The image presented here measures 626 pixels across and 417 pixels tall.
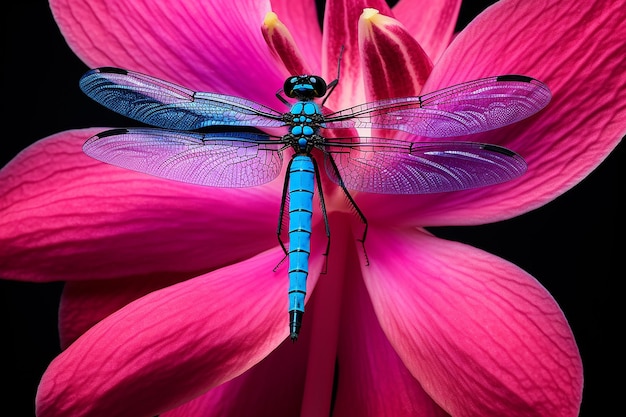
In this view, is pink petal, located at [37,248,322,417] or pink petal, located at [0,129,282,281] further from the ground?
pink petal, located at [0,129,282,281]

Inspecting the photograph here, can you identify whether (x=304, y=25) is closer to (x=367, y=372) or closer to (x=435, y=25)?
(x=435, y=25)

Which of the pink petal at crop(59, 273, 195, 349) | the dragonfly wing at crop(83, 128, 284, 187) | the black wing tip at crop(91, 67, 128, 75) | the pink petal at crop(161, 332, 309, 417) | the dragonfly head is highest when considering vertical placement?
the black wing tip at crop(91, 67, 128, 75)

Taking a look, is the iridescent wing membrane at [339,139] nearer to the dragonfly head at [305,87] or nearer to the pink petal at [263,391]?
the dragonfly head at [305,87]

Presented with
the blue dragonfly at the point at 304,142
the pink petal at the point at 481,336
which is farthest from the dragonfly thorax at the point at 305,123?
the pink petal at the point at 481,336

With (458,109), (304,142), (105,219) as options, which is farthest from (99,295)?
(458,109)

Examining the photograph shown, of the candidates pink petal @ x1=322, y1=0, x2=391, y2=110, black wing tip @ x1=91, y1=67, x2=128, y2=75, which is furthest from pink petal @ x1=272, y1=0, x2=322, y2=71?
black wing tip @ x1=91, y1=67, x2=128, y2=75

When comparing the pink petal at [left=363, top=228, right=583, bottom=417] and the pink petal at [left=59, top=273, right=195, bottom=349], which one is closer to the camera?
the pink petal at [left=363, top=228, right=583, bottom=417]

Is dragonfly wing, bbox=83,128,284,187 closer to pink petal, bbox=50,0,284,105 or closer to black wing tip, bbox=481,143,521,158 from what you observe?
pink petal, bbox=50,0,284,105
